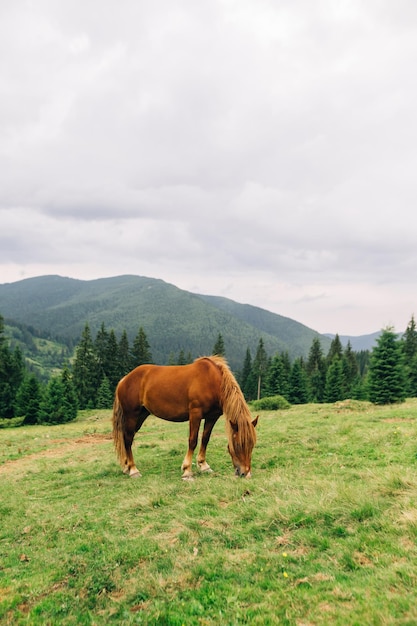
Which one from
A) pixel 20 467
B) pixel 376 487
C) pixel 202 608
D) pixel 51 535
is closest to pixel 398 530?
pixel 376 487

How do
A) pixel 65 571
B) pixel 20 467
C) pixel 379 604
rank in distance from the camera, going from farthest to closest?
pixel 20 467 → pixel 65 571 → pixel 379 604

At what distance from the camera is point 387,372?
115ft

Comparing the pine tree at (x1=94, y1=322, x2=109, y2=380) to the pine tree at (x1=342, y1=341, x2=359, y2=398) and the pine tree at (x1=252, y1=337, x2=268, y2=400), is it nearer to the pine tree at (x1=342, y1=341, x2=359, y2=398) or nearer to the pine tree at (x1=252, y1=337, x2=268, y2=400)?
the pine tree at (x1=252, y1=337, x2=268, y2=400)

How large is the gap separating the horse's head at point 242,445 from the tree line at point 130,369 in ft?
98.8

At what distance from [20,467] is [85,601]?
36.6 feet

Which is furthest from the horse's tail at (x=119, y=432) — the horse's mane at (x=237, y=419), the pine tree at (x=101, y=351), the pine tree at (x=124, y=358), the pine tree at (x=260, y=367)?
the pine tree at (x=260, y=367)

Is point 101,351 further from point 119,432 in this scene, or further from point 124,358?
point 119,432

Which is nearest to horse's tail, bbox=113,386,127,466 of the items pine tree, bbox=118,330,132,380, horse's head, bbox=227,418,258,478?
horse's head, bbox=227,418,258,478

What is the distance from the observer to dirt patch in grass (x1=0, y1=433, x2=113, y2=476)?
14.0 meters

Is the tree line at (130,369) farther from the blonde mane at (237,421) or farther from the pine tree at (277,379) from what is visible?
the blonde mane at (237,421)

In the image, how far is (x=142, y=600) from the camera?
453 centimetres

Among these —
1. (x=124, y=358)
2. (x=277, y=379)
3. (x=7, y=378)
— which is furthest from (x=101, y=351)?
(x=277, y=379)

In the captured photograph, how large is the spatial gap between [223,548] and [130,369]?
5583cm

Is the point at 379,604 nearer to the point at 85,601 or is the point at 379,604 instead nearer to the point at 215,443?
the point at 85,601
